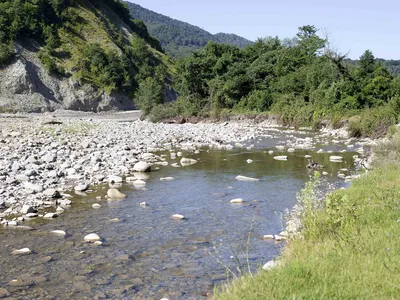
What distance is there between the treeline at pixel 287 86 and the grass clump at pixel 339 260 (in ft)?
73.9

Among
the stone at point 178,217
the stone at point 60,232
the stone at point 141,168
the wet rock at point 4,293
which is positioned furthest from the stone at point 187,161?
the wet rock at point 4,293

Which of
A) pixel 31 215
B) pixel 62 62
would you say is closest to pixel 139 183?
pixel 31 215

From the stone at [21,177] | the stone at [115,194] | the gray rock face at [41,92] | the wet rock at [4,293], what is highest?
the gray rock face at [41,92]

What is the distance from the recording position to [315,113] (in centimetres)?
3594

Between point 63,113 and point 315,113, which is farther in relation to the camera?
point 63,113

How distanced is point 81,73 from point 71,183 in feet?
248

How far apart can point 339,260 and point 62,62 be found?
8694 cm

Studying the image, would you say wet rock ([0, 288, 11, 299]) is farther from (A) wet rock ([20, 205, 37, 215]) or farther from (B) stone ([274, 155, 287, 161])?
(B) stone ([274, 155, 287, 161])

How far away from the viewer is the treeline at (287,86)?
3441 cm

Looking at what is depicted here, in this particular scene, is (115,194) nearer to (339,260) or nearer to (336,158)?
(339,260)

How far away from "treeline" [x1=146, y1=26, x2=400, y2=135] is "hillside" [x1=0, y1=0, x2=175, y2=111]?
104 ft

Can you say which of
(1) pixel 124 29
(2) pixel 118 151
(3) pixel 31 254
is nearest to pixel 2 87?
(1) pixel 124 29

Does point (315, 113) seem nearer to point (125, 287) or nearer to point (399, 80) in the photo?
point (399, 80)

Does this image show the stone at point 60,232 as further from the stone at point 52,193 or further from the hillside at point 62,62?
the hillside at point 62,62
